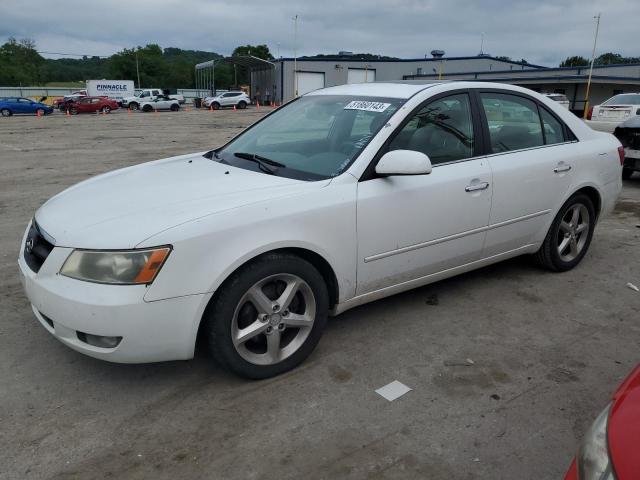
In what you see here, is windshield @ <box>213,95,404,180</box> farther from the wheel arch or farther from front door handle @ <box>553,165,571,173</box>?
front door handle @ <box>553,165,571,173</box>

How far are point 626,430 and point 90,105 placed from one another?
4314 cm

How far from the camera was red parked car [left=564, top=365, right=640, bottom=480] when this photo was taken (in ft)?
4.11

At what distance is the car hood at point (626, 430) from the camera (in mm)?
1238

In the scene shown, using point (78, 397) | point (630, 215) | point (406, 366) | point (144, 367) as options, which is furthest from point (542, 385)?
point (630, 215)

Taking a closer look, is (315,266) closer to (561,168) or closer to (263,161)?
(263,161)

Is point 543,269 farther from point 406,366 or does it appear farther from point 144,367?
point 144,367

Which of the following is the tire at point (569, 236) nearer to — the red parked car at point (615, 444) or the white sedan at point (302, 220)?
the white sedan at point (302, 220)

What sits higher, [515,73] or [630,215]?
[515,73]

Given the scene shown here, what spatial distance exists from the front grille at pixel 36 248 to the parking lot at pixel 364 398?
66 cm

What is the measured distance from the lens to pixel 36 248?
2912 mm

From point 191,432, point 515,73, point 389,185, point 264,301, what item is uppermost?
point 515,73

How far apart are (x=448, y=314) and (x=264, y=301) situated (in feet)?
5.27

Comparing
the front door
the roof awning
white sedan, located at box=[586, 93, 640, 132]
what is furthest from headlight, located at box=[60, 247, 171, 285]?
the roof awning

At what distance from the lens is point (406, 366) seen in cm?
319
